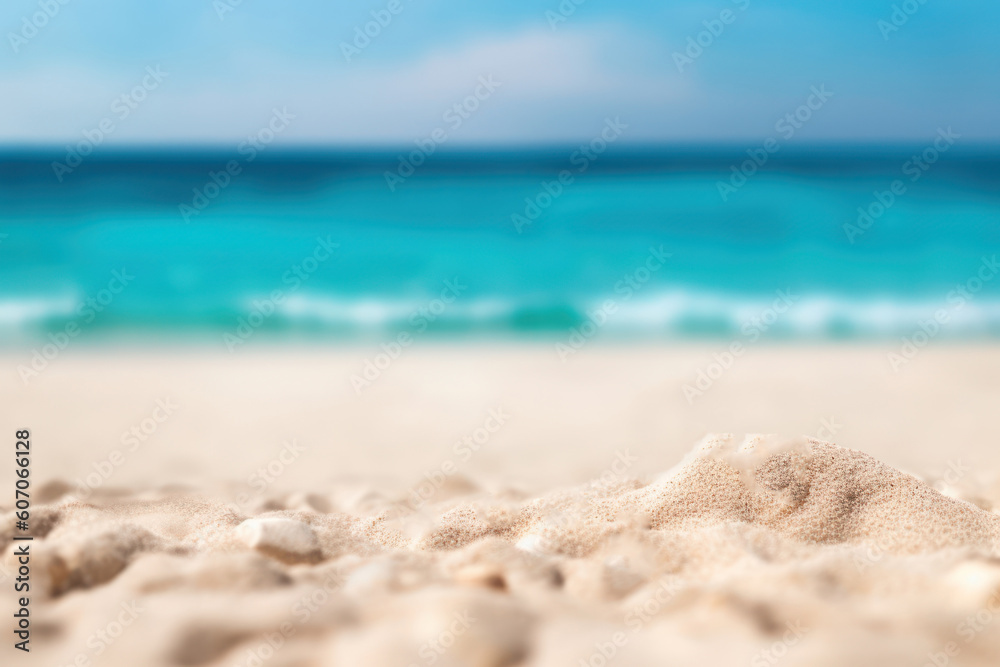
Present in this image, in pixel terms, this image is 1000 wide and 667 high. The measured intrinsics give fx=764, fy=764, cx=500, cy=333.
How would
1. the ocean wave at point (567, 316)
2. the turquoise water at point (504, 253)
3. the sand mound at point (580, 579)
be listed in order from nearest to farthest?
the sand mound at point (580, 579)
the ocean wave at point (567, 316)
the turquoise water at point (504, 253)

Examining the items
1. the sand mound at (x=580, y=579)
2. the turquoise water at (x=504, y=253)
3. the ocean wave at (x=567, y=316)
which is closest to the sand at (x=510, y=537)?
the sand mound at (x=580, y=579)

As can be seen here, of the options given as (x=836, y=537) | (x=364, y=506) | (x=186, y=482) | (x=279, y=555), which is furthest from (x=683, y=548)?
(x=186, y=482)

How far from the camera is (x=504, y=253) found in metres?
8.83

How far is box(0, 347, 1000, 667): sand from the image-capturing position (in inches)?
53.1

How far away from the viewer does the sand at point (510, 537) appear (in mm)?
1350

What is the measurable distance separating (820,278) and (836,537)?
644cm

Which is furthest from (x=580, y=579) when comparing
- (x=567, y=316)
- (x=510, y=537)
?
(x=567, y=316)

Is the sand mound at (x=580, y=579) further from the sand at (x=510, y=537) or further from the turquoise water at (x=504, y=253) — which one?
the turquoise water at (x=504, y=253)

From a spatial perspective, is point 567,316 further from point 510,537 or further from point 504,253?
point 510,537

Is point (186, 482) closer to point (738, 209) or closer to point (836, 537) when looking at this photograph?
point (836, 537)

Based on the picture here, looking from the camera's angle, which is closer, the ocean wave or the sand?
the sand

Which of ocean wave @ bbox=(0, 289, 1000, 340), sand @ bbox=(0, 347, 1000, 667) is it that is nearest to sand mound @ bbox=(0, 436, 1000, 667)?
sand @ bbox=(0, 347, 1000, 667)

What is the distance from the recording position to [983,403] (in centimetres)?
431

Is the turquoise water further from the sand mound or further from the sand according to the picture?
the sand mound
